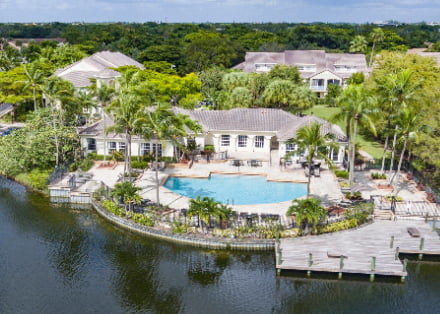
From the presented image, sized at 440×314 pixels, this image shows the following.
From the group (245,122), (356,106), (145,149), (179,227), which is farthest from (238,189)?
(356,106)

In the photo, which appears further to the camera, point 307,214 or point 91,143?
point 91,143

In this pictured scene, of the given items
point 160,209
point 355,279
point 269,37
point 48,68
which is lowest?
point 355,279

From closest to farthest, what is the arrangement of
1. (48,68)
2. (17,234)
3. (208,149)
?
(17,234), (208,149), (48,68)

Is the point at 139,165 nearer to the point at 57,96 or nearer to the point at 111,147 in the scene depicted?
the point at 111,147

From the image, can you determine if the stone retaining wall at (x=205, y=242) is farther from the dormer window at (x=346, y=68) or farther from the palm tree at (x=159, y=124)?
the dormer window at (x=346, y=68)

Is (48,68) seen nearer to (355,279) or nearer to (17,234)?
(17,234)

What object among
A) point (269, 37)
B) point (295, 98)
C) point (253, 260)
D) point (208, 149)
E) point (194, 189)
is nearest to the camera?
point (253, 260)

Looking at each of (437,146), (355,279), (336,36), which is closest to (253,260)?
(355,279)
